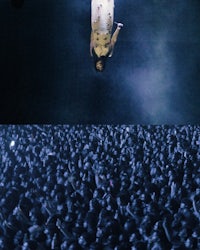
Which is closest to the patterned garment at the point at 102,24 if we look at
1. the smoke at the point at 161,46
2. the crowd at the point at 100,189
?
the smoke at the point at 161,46

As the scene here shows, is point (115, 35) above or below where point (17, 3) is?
below

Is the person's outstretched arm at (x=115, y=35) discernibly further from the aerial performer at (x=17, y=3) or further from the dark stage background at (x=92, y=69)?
the aerial performer at (x=17, y=3)

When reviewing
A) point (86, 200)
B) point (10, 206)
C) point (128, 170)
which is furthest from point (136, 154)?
point (10, 206)

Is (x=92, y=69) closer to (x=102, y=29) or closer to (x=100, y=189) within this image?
(x=102, y=29)

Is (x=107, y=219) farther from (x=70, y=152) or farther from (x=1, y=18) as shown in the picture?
(x=1, y=18)

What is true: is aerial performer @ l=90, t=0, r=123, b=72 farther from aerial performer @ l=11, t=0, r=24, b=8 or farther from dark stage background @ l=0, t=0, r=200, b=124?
aerial performer @ l=11, t=0, r=24, b=8

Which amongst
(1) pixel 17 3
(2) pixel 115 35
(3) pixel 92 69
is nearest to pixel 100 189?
(3) pixel 92 69
